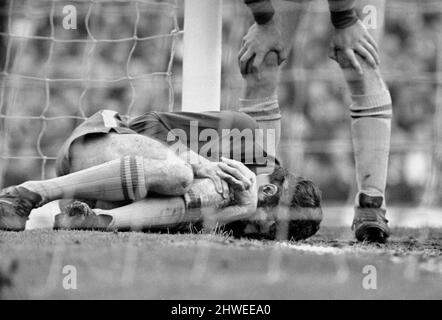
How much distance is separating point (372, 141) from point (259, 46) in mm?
520

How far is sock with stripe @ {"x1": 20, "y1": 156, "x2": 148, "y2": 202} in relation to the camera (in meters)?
2.61

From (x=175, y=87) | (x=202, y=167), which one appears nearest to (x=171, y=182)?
(x=202, y=167)

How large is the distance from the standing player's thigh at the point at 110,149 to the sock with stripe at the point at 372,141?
0.69m

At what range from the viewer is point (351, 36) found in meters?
3.01

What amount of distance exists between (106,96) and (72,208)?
324 centimetres

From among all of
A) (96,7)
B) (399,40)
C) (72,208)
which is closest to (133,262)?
(72,208)

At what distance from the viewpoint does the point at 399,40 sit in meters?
6.57

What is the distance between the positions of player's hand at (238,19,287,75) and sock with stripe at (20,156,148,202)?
0.72 meters

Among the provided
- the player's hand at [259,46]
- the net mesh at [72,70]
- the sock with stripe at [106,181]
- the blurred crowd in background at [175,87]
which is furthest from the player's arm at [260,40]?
the net mesh at [72,70]

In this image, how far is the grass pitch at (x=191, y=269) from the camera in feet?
6.22

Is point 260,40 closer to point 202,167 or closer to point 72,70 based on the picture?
point 202,167

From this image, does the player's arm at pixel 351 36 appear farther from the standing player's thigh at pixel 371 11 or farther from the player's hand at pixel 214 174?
the player's hand at pixel 214 174

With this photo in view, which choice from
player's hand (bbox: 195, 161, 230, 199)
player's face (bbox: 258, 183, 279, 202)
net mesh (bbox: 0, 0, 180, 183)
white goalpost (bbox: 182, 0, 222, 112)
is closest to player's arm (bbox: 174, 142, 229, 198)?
player's hand (bbox: 195, 161, 230, 199)
